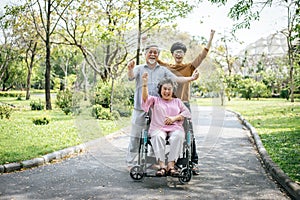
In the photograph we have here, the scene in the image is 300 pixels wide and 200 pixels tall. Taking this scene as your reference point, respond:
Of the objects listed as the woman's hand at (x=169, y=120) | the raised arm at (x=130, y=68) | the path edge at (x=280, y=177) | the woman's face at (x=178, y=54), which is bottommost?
the path edge at (x=280, y=177)

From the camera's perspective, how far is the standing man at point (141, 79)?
5.50 metres

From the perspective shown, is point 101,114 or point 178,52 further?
point 101,114

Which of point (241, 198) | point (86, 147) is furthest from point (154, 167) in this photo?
point (86, 147)

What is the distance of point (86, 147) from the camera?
833 cm

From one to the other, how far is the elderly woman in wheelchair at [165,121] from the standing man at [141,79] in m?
0.09

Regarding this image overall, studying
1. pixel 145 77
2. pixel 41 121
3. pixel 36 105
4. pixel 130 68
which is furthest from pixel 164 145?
pixel 36 105

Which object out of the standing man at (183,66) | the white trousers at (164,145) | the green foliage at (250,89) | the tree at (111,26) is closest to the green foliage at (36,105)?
the tree at (111,26)

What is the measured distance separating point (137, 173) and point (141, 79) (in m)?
1.27

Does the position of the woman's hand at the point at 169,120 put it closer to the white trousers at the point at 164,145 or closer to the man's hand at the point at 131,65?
the white trousers at the point at 164,145

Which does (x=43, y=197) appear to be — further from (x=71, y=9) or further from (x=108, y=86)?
(x=71, y=9)

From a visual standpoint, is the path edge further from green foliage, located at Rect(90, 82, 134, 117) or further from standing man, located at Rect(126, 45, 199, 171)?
green foliage, located at Rect(90, 82, 134, 117)

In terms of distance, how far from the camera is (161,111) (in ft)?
17.8

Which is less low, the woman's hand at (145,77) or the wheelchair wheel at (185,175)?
the woman's hand at (145,77)

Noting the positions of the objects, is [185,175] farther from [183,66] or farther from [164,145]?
[183,66]
